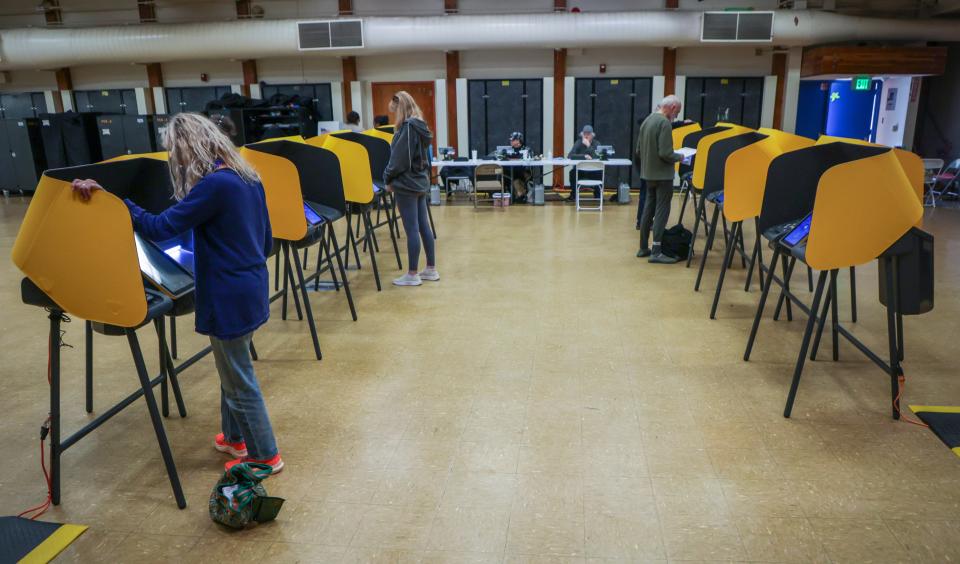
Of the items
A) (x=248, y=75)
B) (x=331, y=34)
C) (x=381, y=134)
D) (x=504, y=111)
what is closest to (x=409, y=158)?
(x=381, y=134)

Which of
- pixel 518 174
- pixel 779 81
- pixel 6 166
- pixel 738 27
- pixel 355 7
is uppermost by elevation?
pixel 355 7

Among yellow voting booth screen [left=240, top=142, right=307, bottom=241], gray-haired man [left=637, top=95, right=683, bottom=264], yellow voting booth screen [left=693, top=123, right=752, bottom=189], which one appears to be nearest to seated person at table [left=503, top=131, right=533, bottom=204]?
gray-haired man [left=637, top=95, right=683, bottom=264]

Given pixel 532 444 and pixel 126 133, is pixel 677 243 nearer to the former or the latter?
pixel 532 444

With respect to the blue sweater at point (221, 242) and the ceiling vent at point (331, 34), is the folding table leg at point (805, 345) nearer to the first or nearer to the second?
the blue sweater at point (221, 242)

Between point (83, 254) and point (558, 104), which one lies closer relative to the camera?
point (83, 254)

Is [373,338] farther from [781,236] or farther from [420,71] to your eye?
[420,71]

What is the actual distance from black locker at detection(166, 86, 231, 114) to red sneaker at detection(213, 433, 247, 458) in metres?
10.4

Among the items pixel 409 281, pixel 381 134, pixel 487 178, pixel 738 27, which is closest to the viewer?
pixel 409 281

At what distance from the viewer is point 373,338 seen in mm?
3988

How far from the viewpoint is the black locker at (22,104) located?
39.2ft

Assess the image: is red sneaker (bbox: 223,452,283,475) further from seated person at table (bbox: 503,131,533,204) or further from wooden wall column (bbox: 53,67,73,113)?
wooden wall column (bbox: 53,67,73,113)

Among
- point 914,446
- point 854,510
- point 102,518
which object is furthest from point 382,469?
point 914,446

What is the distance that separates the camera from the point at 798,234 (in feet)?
10.1

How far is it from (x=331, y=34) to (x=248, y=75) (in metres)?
2.39
